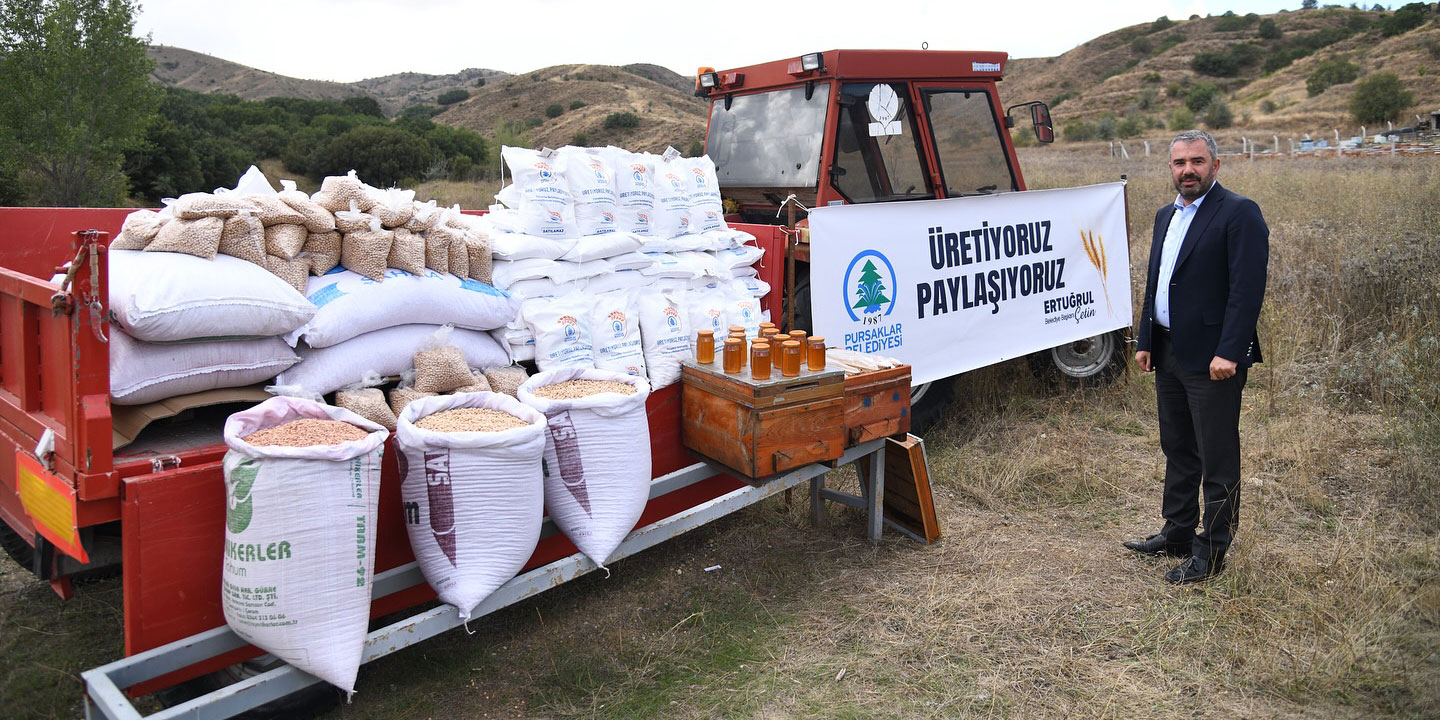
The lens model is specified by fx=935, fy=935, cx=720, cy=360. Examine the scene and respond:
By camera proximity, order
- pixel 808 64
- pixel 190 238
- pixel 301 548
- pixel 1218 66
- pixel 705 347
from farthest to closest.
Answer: pixel 1218 66, pixel 808 64, pixel 705 347, pixel 190 238, pixel 301 548

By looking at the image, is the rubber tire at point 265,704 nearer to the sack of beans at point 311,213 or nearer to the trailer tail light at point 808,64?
the sack of beans at point 311,213

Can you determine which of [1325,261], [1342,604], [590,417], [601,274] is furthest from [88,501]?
[1325,261]

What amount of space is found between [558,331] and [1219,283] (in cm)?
276

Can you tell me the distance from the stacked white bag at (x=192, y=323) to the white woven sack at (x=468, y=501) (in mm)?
569

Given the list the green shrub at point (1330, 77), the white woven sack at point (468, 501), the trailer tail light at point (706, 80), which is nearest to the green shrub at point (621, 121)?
the trailer tail light at point (706, 80)

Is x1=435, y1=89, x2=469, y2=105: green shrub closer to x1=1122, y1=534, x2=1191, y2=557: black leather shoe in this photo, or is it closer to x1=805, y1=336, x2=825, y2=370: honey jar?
x1=805, y1=336, x2=825, y2=370: honey jar

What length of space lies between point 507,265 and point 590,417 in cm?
108

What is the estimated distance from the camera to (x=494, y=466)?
2.95m

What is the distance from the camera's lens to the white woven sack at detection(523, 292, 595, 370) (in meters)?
4.02

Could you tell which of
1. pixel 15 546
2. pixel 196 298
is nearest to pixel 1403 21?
pixel 196 298

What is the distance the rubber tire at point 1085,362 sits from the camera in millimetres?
6984

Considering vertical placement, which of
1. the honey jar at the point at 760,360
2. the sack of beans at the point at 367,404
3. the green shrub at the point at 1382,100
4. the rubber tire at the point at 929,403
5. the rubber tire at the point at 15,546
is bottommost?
the rubber tire at the point at 15,546

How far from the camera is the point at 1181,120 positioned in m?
38.8

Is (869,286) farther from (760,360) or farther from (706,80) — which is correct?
(706,80)
